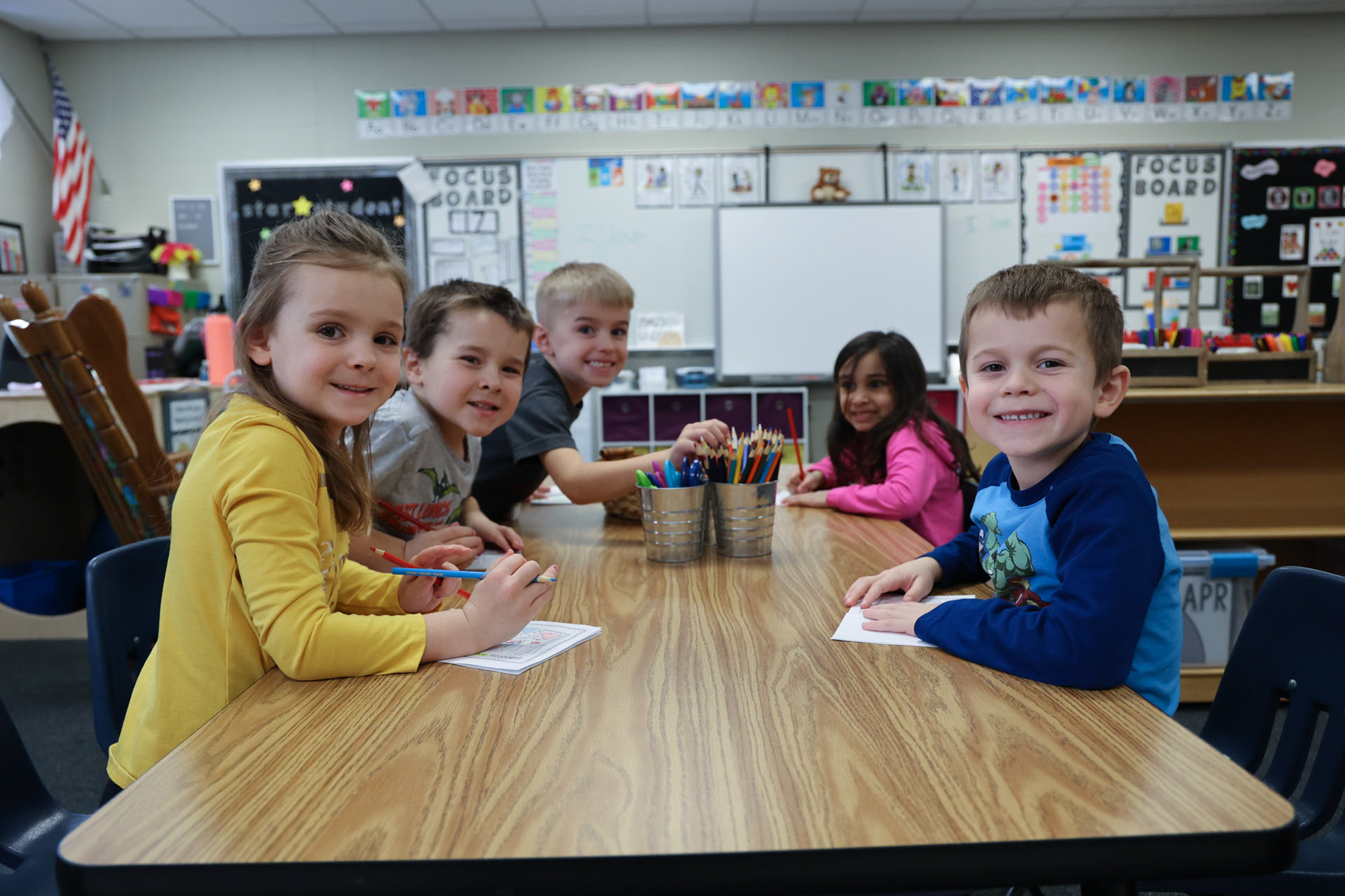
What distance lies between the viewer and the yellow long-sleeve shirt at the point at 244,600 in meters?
0.80

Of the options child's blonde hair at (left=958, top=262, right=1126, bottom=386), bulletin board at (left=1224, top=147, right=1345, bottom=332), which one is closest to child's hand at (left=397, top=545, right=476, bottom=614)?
child's blonde hair at (left=958, top=262, right=1126, bottom=386)

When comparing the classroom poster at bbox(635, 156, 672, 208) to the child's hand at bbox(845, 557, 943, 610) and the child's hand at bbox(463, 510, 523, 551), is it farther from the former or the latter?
the child's hand at bbox(845, 557, 943, 610)

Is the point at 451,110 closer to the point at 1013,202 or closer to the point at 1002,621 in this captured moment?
the point at 1013,202

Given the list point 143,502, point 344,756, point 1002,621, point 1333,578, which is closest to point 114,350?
point 143,502

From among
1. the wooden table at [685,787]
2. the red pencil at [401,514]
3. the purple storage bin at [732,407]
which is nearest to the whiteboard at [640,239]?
the purple storage bin at [732,407]

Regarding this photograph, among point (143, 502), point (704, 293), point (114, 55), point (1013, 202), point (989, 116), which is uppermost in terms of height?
point (114, 55)

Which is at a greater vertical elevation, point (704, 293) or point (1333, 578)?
point (704, 293)

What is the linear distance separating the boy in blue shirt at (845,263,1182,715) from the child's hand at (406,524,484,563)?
567mm

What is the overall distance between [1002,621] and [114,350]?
194cm

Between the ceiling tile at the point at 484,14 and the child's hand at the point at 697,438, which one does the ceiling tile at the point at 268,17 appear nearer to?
the ceiling tile at the point at 484,14

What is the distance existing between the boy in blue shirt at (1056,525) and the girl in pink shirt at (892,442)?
0.79 metres

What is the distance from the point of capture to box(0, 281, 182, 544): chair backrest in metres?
1.79

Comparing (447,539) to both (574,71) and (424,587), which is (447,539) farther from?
(574,71)

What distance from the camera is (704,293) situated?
5066 mm
